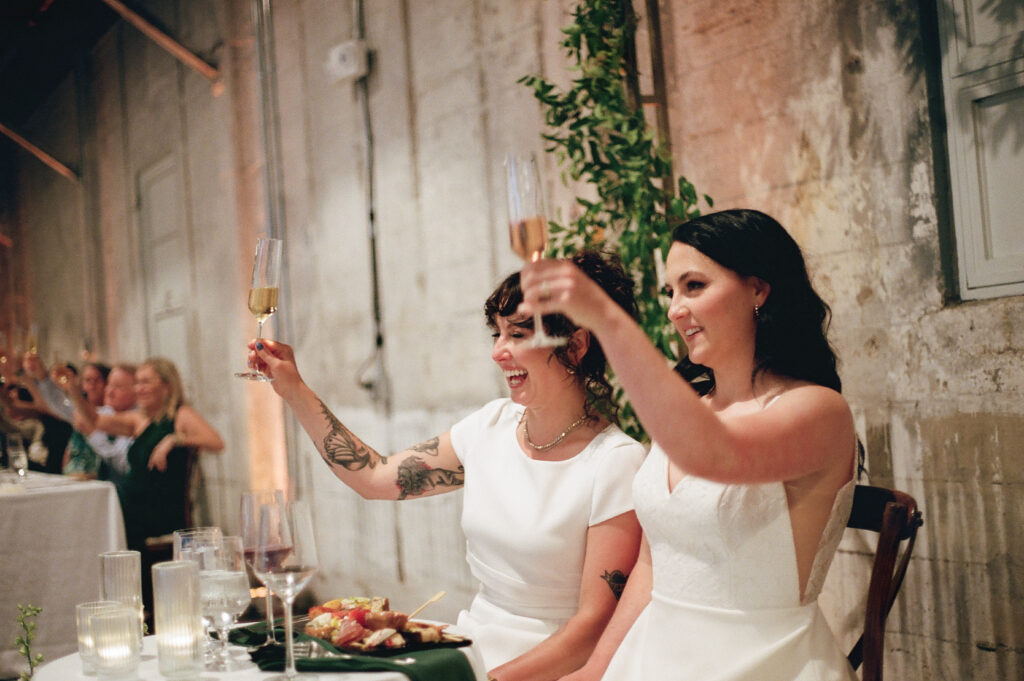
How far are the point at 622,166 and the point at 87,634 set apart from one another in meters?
1.98

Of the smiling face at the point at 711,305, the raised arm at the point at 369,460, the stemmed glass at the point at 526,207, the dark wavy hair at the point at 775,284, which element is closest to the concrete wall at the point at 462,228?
the dark wavy hair at the point at 775,284

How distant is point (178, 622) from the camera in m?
1.35

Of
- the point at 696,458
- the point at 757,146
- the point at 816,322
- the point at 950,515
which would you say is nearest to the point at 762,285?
the point at 816,322

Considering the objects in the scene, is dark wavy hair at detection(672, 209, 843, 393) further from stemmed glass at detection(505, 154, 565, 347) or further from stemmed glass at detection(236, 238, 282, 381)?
stemmed glass at detection(236, 238, 282, 381)

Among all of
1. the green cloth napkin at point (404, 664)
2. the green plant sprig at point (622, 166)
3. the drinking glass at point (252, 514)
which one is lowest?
the green cloth napkin at point (404, 664)

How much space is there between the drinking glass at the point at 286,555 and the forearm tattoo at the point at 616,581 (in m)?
0.75

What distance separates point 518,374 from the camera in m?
2.04

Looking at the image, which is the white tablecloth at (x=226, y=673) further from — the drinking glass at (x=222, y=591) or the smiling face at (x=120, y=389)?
the smiling face at (x=120, y=389)

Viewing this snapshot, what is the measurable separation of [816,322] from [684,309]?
26cm

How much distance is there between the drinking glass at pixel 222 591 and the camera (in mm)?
1475

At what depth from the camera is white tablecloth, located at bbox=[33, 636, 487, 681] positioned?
1.29m

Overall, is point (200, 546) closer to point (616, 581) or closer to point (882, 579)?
point (616, 581)

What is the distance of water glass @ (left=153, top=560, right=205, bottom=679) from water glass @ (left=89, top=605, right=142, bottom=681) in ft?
0.18

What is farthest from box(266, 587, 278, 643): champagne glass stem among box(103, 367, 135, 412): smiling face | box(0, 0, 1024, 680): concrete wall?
box(103, 367, 135, 412): smiling face
